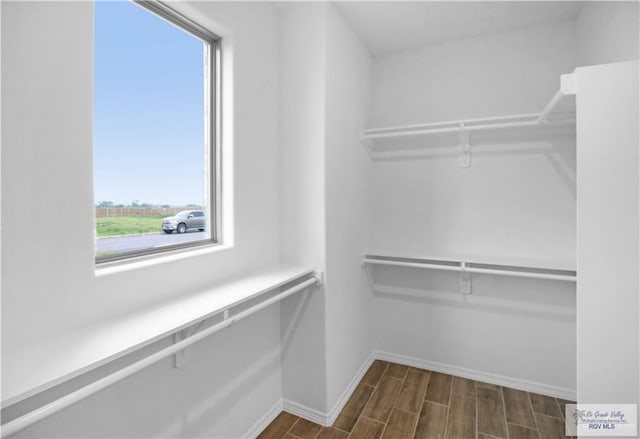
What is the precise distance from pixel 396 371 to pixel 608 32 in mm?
2391

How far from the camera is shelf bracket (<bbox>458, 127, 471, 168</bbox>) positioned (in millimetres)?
2286

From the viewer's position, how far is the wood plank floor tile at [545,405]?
195 centimetres

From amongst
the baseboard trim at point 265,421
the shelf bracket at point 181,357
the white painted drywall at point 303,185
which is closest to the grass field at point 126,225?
the shelf bracket at point 181,357

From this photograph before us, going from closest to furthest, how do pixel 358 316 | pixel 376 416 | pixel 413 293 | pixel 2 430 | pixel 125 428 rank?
pixel 2 430, pixel 125 428, pixel 376 416, pixel 358 316, pixel 413 293

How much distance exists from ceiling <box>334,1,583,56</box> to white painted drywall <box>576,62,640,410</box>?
1.11m

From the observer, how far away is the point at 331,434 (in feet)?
5.80

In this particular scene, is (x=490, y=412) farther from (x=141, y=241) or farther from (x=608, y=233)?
(x=141, y=241)

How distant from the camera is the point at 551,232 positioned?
6.95ft

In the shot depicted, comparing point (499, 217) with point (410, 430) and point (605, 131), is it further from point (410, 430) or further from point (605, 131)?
point (410, 430)

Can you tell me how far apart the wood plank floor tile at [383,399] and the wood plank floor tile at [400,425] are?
0.04 metres

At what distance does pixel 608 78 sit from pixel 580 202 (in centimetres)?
45

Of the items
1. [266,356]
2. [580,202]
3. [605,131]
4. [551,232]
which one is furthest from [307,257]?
[551,232]
